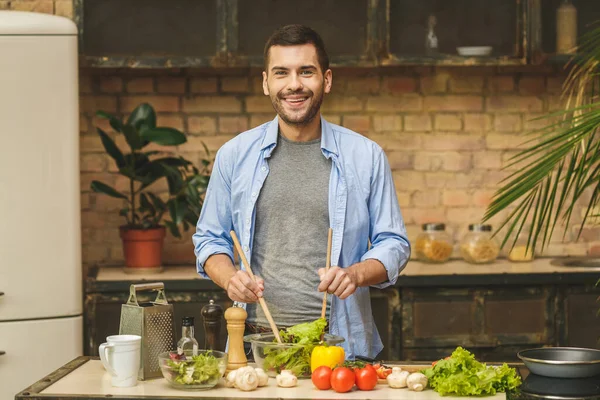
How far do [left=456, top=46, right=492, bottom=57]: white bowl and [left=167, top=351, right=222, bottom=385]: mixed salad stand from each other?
245 cm

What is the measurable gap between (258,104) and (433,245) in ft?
3.38

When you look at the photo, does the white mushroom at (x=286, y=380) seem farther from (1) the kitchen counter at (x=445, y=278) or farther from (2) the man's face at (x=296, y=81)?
(1) the kitchen counter at (x=445, y=278)

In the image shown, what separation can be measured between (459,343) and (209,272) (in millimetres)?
1606

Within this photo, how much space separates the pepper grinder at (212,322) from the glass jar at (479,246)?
80.4 inches

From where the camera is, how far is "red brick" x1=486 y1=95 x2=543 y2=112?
4527mm

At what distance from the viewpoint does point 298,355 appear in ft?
7.48

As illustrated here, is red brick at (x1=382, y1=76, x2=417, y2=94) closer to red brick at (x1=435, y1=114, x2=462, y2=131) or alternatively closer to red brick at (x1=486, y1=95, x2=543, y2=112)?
red brick at (x1=435, y1=114, x2=462, y2=131)

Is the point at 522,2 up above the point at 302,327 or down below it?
above

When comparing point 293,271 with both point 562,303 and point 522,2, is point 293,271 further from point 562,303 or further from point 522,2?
point 522,2

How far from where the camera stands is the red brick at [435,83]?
450 centimetres

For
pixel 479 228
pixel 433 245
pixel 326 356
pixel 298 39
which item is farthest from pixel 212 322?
pixel 479 228

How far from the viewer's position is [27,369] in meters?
3.74

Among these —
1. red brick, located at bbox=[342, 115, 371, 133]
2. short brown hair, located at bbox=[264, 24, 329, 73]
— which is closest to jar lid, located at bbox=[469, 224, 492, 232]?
red brick, located at bbox=[342, 115, 371, 133]

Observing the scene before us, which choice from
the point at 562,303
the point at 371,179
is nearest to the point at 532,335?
the point at 562,303
